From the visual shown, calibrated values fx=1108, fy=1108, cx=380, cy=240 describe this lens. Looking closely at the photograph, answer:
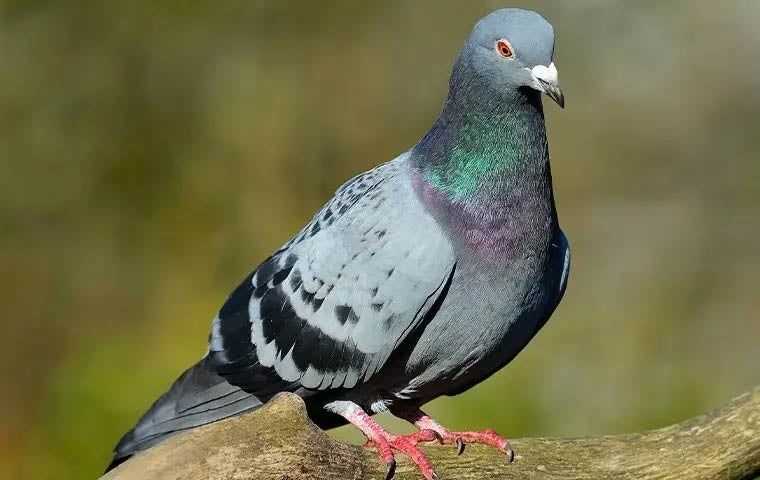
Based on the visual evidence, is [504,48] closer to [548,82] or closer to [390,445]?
[548,82]

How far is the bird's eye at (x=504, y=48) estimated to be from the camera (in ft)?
13.3

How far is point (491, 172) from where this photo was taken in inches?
165

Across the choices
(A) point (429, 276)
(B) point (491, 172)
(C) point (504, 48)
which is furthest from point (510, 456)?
(C) point (504, 48)

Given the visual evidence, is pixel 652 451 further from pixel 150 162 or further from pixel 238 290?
pixel 150 162

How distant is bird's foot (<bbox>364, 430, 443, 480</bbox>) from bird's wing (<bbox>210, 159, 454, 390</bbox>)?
240 millimetres

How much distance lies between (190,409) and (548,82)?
1923 millimetres

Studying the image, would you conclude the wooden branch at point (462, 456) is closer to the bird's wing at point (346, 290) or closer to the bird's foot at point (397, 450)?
the bird's foot at point (397, 450)

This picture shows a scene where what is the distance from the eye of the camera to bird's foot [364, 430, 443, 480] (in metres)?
3.98

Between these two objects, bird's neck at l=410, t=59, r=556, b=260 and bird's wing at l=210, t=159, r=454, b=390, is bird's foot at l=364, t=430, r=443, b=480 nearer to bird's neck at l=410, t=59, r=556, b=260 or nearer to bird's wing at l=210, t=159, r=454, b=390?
bird's wing at l=210, t=159, r=454, b=390

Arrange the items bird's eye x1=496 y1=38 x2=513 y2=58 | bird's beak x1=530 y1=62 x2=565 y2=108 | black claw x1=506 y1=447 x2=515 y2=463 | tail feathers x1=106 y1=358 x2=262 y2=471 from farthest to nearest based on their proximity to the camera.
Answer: tail feathers x1=106 y1=358 x2=262 y2=471 → black claw x1=506 y1=447 x2=515 y2=463 → bird's eye x1=496 y1=38 x2=513 y2=58 → bird's beak x1=530 y1=62 x2=565 y2=108

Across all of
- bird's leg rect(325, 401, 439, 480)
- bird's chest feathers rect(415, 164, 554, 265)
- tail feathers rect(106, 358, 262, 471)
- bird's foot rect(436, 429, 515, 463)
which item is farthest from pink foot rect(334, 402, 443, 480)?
bird's chest feathers rect(415, 164, 554, 265)

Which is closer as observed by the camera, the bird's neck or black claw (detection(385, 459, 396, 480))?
black claw (detection(385, 459, 396, 480))

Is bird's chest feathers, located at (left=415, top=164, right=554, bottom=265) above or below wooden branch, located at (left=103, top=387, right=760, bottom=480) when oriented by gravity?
above

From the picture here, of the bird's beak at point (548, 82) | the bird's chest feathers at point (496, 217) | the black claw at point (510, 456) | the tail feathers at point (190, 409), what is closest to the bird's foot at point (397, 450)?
the black claw at point (510, 456)
